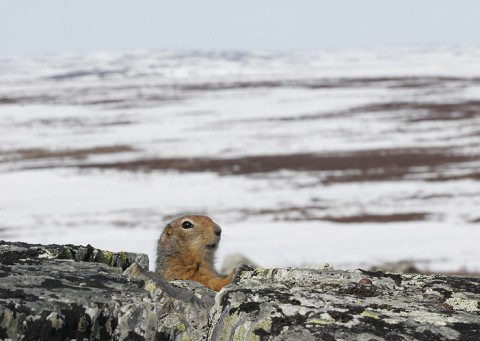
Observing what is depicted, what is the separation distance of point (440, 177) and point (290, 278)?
1381 inches

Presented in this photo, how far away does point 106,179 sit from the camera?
39531mm

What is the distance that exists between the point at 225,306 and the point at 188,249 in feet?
9.55

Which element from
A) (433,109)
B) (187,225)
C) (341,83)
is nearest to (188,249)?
(187,225)

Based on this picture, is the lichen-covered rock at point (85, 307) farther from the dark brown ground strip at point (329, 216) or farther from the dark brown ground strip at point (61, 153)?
the dark brown ground strip at point (61, 153)

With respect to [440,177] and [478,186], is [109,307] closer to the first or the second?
[478,186]

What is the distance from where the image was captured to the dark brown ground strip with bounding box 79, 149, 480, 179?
43.5 meters

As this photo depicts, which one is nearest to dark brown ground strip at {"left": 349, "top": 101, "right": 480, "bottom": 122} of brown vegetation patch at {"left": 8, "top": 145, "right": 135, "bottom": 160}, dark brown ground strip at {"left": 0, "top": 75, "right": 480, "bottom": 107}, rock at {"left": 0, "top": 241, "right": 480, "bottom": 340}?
dark brown ground strip at {"left": 0, "top": 75, "right": 480, "bottom": 107}

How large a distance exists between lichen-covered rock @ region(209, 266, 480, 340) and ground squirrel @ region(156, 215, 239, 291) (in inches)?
74.4

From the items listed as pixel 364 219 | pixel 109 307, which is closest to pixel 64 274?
pixel 109 307

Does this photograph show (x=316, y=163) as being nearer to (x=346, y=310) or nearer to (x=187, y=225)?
(x=187, y=225)

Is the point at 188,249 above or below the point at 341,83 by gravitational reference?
below

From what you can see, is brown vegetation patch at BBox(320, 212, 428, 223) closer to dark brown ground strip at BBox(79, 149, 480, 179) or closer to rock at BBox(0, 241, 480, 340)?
dark brown ground strip at BBox(79, 149, 480, 179)

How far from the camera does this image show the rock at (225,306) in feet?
14.6

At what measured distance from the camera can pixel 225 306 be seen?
4.77 metres
